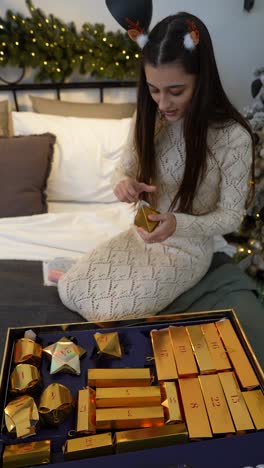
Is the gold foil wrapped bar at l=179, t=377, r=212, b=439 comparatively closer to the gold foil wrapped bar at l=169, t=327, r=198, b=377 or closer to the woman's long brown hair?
the gold foil wrapped bar at l=169, t=327, r=198, b=377

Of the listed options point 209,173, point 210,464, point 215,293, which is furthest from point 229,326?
point 209,173

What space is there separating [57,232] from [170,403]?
84cm

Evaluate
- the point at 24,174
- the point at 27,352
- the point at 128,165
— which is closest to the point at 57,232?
the point at 24,174

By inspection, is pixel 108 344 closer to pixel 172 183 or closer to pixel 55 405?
pixel 55 405

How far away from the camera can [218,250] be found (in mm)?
1519

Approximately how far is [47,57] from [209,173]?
1.05 metres

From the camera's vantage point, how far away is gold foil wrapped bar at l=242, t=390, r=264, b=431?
0.82 m

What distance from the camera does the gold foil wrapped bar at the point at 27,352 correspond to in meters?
0.93

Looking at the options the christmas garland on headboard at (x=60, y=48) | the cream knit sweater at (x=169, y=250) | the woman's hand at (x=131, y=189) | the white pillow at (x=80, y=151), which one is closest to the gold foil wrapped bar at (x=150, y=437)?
the cream knit sweater at (x=169, y=250)

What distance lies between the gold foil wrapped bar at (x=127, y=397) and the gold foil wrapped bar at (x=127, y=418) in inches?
0.7

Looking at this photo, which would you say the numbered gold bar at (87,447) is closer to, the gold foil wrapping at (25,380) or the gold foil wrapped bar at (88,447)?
the gold foil wrapped bar at (88,447)

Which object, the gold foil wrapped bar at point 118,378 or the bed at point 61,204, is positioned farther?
the bed at point 61,204

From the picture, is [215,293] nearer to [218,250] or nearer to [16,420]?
[218,250]

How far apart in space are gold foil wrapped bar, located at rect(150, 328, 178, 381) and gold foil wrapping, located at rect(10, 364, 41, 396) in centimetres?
28
